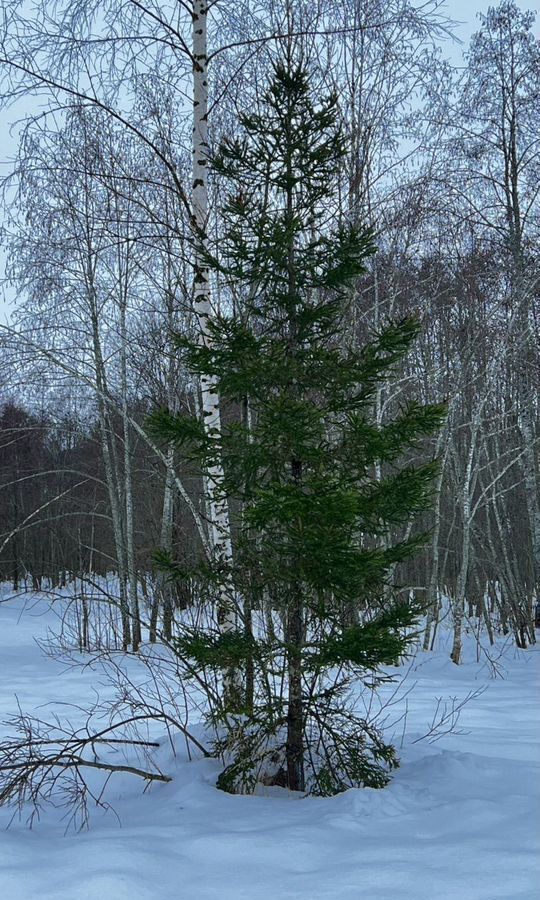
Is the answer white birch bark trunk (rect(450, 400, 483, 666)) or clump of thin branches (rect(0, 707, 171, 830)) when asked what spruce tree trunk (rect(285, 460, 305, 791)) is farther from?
white birch bark trunk (rect(450, 400, 483, 666))

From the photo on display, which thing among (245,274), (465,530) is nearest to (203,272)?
(245,274)

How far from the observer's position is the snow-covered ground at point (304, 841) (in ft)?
10.9

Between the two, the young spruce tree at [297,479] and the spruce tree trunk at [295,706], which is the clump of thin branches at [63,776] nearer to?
the young spruce tree at [297,479]

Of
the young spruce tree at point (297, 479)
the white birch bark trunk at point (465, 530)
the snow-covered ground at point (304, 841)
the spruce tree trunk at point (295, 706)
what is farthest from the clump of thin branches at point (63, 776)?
the white birch bark trunk at point (465, 530)

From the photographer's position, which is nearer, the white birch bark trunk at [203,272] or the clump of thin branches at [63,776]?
the clump of thin branches at [63,776]

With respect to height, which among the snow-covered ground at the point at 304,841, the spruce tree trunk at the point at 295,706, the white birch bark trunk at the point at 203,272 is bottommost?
the snow-covered ground at the point at 304,841

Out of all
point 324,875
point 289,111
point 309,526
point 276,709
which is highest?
point 289,111

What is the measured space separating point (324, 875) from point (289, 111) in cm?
449

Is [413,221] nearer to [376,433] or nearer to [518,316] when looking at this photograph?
[518,316]

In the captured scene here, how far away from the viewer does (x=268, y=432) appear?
4363 millimetres

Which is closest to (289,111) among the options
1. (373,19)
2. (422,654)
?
(373,19)

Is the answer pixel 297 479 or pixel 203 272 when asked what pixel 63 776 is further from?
pixel 203 272

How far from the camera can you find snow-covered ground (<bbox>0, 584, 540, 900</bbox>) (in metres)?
3.33

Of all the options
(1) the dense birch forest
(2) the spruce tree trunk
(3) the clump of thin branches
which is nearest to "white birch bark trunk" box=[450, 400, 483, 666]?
(1) the dense birch forest
